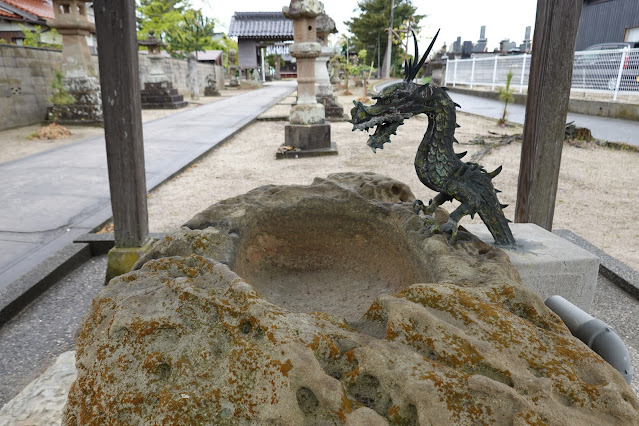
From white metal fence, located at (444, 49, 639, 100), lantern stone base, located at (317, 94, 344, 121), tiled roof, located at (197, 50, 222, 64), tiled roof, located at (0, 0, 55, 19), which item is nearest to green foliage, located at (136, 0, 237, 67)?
tiled roof, located at (197, 50, 222, 64)

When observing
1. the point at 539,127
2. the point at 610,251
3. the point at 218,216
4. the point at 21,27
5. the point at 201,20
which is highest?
the point at 201,20

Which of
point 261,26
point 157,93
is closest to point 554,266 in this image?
point 157,93

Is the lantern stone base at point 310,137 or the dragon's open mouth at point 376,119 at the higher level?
the dragon's open mouth at point 376,119

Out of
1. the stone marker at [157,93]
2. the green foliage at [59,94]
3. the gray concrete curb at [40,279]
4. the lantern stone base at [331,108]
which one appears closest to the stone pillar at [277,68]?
the stone marker at [157,93]

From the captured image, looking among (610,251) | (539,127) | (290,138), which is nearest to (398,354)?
(539,127)

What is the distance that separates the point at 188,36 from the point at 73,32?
49.7ft

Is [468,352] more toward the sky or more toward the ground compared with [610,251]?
more toward the sky

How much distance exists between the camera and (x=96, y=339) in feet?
3.45

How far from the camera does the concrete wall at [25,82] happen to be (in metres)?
8.71

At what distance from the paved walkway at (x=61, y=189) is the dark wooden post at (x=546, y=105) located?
3355 mm

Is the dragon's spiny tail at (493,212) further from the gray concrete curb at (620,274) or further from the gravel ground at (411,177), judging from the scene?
the gravel ground at (411,177)

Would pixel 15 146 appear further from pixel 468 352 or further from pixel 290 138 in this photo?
pixel 468 352

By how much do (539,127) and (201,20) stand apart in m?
24.6

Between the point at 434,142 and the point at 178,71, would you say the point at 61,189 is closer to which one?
the point at 434,142
